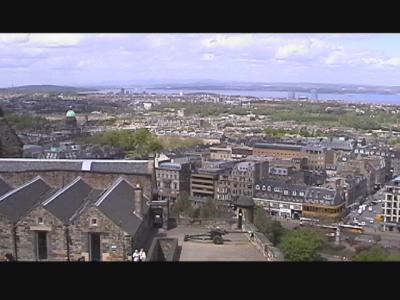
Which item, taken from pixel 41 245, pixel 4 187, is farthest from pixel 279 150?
pixel 41 245

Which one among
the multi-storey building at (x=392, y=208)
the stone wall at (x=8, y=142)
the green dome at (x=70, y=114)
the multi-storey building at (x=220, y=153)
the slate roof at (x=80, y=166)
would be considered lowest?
the multi-storey building at (x=392, y=208)

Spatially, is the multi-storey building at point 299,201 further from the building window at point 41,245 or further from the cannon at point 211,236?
the building window at point 41,245

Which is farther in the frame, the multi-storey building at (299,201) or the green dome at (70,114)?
the green dome at (70,114)

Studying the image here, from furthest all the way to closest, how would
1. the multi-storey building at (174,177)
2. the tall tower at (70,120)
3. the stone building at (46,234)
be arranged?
the tall tower at (70,120)
the multi-storey building at (174,177)
the stone building at (46,234)

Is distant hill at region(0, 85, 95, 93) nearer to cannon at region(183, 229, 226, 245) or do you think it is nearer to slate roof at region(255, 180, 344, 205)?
slate roof at region(255, 180, 344, 205)

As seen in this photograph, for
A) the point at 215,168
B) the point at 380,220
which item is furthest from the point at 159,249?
the point at 215,168

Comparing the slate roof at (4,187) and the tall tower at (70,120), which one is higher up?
the slate roof at (4,187)

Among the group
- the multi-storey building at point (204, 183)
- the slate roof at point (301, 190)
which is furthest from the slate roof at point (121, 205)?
the slate roof at point (301, 190)
